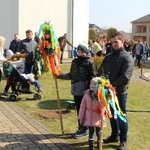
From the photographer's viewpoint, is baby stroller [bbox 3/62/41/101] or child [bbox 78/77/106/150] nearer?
child [bbox 78/77/106/150]

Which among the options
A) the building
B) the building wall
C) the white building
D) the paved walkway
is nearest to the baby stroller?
the paved walkway

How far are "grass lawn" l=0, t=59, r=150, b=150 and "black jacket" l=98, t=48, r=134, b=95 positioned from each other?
3.90ft

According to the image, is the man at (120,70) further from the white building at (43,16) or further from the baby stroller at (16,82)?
the white building at (43,16)

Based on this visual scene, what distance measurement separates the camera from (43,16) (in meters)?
25.1

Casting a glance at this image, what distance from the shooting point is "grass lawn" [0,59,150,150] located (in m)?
A: 6.68


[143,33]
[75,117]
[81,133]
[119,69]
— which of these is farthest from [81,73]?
[143,33]

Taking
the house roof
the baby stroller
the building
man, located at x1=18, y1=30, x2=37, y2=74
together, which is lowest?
the baby stroller

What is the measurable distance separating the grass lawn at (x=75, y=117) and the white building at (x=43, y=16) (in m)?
11.8

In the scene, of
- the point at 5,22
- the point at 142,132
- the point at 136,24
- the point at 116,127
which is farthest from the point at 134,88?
the point at 136,24

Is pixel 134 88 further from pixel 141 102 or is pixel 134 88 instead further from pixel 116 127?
pixel 116 127

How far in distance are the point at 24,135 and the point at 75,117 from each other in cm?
178

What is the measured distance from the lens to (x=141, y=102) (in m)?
10.5

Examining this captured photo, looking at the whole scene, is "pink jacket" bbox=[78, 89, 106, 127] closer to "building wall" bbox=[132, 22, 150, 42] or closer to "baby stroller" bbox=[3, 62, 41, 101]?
"baby stroller" bbox=[3, 62, 41, 101]

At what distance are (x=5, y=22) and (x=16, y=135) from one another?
61.3 ft
